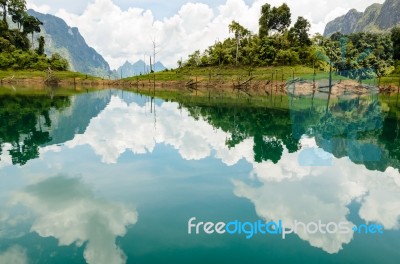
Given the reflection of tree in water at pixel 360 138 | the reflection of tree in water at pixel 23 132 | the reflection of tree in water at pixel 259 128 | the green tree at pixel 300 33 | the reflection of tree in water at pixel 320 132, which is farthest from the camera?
the green tree at pixel 300 33

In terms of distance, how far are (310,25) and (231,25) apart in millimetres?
26029

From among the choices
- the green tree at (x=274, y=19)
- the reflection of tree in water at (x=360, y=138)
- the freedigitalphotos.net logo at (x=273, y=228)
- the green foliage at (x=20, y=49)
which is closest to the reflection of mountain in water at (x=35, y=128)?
the freedigitalphotos.net logo at (x=273, y=228)

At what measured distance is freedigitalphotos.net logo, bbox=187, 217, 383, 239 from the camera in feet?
31.2

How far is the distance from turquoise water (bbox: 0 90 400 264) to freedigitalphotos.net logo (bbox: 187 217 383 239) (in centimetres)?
21

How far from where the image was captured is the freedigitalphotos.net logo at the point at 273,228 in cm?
952

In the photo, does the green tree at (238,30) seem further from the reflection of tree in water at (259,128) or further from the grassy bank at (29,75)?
the reflection of tree in water at (259,128)

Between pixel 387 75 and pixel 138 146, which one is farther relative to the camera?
pixel 387 75

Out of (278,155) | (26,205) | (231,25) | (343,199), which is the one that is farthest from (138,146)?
(231,25)

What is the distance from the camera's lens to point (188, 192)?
12734 mm

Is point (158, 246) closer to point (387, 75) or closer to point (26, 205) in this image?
point (26, 205)

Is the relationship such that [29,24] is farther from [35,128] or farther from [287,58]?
[35,128]

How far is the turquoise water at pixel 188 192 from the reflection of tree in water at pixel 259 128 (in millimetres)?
184

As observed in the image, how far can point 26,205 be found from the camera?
445 inches

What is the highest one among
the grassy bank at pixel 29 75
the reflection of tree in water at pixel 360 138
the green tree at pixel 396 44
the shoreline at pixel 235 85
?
the green tree at pixel 396 44
